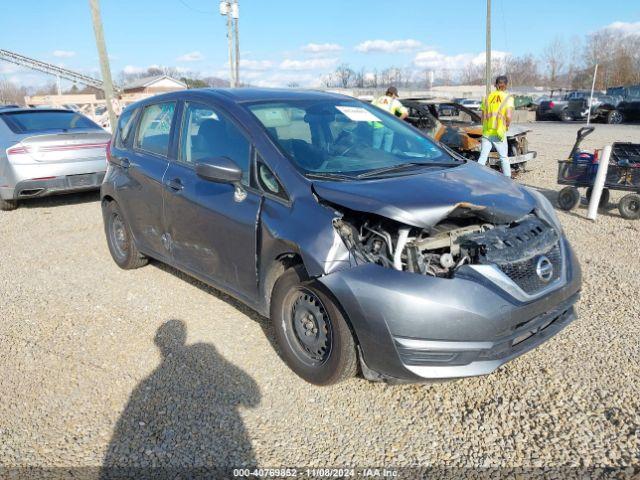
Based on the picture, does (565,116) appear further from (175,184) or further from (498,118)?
(175,184)

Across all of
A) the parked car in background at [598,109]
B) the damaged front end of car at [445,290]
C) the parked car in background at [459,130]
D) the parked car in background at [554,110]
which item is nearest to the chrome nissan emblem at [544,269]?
the damaged front end of car at [445,290]

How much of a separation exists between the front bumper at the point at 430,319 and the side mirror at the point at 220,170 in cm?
101

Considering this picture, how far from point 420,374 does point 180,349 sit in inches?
73.0

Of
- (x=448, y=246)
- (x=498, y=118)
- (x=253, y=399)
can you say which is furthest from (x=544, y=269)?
(x=498, y=118)

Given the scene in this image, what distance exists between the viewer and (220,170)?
10.9 ft

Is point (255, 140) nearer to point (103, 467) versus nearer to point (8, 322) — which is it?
point (103, 467)

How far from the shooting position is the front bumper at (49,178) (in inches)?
300

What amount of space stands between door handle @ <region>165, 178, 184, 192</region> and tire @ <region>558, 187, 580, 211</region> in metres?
5.76

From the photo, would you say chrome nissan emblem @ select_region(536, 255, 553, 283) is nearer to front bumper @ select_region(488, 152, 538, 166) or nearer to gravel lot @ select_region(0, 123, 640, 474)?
gravel lot @ select_region(0, 123, 640, 474)

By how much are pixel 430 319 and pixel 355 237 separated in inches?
24.5

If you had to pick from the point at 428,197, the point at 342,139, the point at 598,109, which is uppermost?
the point at 342,139

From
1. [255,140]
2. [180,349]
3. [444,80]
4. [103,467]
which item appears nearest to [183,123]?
[255,140]

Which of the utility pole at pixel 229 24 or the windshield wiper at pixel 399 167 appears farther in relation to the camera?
the utility pole at pixel 229 24

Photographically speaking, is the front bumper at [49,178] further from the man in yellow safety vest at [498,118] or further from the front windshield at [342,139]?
the man in yellow safety vest at [498,118]
